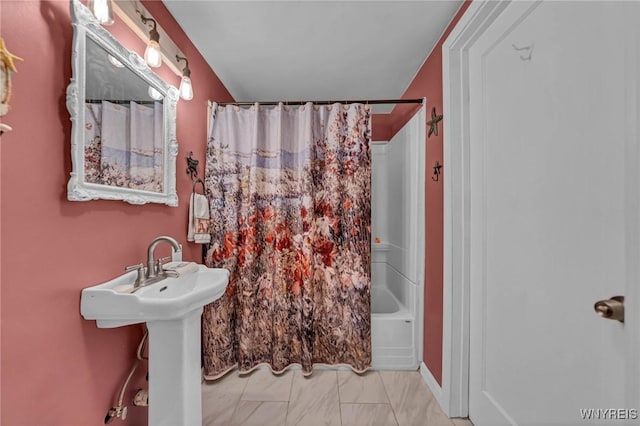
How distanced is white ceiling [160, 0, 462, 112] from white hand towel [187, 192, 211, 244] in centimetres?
106

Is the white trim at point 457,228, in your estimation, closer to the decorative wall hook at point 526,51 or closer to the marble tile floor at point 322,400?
the marble tile floor at point 322,400

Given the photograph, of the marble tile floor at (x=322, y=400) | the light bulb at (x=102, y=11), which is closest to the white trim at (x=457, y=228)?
the marble tile floor at (x=322, y=400)

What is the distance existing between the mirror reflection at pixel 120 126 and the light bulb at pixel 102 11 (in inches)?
3.5

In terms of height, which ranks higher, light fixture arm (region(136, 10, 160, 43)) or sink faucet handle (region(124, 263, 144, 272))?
light fixture arm (region(136, 10, 160, 43))

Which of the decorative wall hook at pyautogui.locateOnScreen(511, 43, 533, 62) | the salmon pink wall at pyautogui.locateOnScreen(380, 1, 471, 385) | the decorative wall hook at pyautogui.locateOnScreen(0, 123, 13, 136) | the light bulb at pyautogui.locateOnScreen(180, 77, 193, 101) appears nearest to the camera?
the decorative wall hook at pyautogui.locateOnScreen(0, 123, 13, 136)

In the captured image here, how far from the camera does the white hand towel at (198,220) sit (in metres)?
1.69

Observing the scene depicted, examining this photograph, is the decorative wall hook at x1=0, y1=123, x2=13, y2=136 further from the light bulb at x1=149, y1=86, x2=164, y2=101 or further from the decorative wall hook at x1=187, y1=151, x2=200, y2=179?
the decorative wall hook at x1=187, y1=151, x2=200, y2=179

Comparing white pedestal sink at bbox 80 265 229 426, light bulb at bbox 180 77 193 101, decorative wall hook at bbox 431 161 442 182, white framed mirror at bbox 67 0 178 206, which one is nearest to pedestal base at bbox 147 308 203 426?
white pedestal sink at bbox 80 265 229 426

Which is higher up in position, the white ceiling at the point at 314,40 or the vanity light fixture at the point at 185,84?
the white ceiling at the point at 314,40

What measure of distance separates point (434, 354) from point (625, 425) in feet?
3.66

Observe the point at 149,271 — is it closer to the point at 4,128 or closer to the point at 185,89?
the point at 4,128

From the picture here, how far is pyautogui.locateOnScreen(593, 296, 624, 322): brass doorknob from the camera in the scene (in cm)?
71

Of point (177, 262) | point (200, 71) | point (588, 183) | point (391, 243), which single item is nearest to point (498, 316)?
point (588, 183)

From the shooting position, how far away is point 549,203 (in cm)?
97
